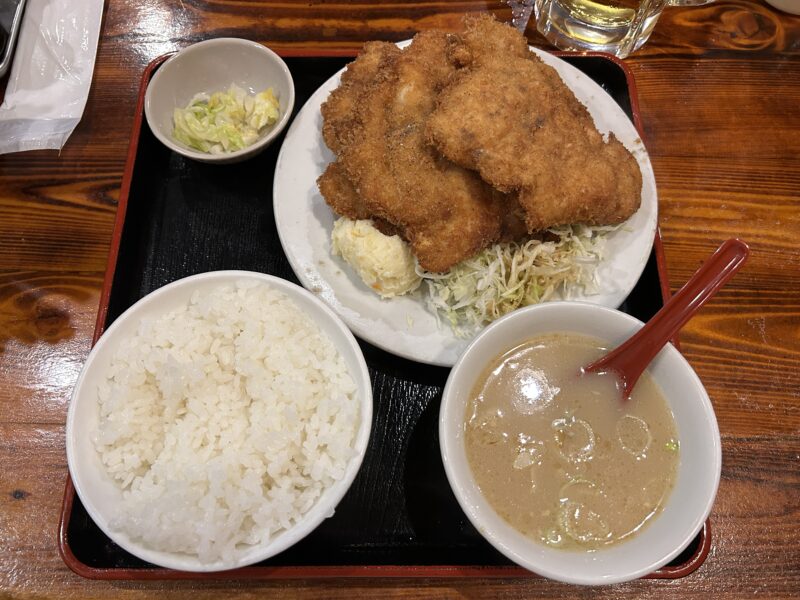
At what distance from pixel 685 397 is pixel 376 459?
3.20 feet

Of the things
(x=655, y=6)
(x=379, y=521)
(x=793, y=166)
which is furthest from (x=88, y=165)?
(x=793, y=166)

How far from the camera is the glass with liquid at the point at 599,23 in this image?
2.54 m

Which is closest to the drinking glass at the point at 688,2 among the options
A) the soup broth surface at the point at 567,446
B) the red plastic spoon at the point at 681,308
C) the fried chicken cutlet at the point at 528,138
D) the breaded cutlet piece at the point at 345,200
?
the fried chicken cutlet at the point at 528,138

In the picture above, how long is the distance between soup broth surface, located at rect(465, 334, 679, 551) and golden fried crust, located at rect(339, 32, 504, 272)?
1.54 feet

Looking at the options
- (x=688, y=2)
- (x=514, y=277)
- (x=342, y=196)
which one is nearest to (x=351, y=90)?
(x=342, y=196)

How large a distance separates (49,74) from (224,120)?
37.6 inches

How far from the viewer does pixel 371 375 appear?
203 centimetres

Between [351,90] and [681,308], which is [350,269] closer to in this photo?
[351,90]

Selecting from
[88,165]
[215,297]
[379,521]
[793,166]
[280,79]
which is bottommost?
[379,521]

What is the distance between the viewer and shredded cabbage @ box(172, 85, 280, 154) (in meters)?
2.28

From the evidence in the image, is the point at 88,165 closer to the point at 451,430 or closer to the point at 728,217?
the point at 451,430

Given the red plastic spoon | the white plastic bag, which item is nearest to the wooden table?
the white plastic bag

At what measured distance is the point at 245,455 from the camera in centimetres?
162

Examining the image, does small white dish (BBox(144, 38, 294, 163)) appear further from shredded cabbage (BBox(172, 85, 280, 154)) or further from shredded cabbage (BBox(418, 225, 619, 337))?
shredded cabbage (BBox(418, 225, 619, 337))
